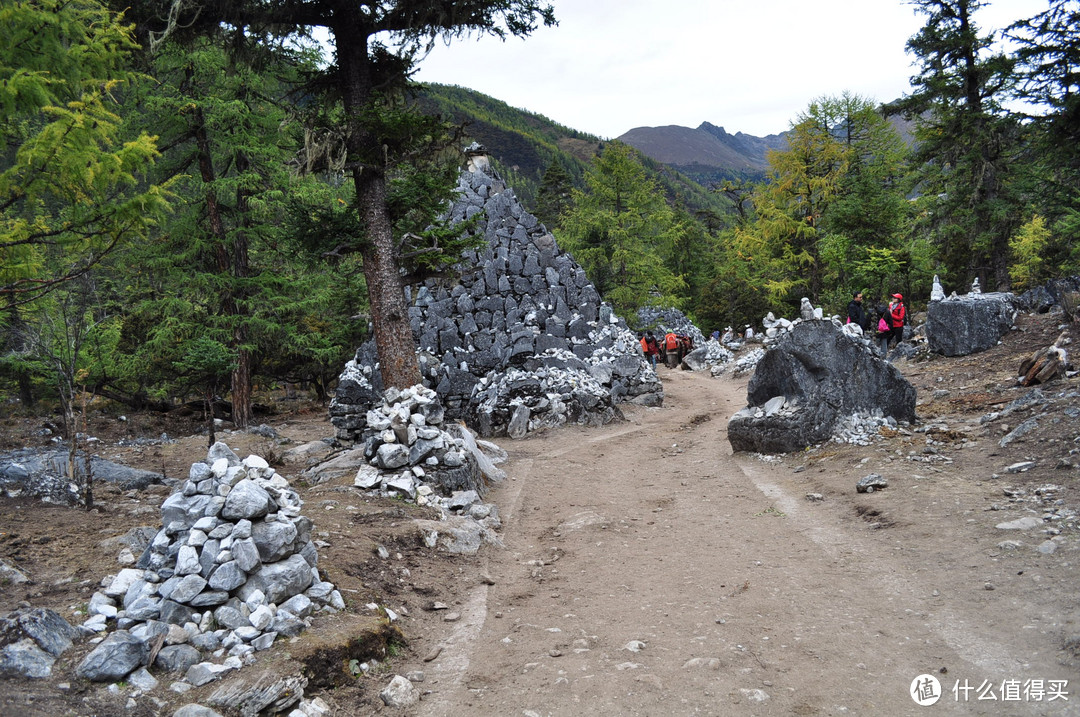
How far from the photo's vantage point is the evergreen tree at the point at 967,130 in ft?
60.0

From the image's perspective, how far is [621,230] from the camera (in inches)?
953

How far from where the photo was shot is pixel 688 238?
140 feet

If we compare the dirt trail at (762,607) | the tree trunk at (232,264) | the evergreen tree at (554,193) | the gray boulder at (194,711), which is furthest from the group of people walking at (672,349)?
the gray boulder at (194,711)

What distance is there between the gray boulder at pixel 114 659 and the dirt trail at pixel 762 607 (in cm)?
190

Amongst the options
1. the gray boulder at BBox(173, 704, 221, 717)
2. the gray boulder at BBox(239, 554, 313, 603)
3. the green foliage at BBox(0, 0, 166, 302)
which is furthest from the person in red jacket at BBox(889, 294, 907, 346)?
the gray boulder at BBox(173, 704, 221, 717)

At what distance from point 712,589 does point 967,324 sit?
41.3ft

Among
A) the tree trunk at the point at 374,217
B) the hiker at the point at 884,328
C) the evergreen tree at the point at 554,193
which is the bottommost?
the hiker at the point at 884,328

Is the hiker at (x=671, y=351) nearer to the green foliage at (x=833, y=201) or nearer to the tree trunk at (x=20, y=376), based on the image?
the green foliage at (x=833, y=201)

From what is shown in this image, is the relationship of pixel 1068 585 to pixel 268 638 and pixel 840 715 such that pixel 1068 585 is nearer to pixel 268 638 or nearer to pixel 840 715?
pixel 840 715

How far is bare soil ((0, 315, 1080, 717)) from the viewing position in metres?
3.81

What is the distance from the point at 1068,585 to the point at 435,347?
1353 cm

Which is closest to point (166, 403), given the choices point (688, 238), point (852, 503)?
point (852, 503)

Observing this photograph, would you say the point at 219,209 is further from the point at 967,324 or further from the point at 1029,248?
the point at 1029,248

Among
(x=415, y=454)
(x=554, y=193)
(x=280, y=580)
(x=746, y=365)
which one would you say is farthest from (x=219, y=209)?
(x=554, y=193)
